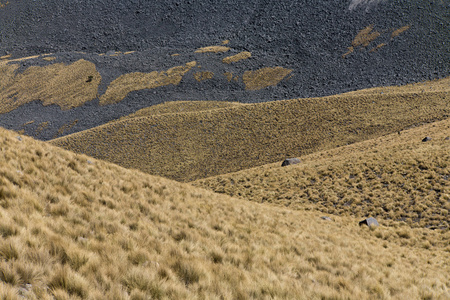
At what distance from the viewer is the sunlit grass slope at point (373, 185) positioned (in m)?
16.5

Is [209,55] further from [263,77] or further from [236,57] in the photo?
[263,77]

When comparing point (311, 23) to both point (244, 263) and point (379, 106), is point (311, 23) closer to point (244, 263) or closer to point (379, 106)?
point (379, 106)

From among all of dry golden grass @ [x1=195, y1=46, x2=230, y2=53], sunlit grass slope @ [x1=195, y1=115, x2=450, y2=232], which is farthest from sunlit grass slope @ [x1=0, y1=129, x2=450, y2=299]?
dry golden grass @ [x1=195, y1=46, x2=230, y2=53]

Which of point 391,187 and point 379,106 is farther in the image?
point 379,106

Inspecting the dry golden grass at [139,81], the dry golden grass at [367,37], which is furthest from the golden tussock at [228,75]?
the dry golden grass at [367,37]

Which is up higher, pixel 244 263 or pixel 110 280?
pixel 110 280

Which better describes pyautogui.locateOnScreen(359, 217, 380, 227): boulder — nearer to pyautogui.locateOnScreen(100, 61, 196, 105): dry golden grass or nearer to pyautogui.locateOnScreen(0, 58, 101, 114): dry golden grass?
pyautogui.locateOnScreen(100, 61, 196, 105): dry golden grass

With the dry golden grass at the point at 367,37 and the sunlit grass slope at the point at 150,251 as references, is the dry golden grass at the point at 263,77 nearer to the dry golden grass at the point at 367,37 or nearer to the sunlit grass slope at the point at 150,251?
the dry golden grass at the point at 367,37

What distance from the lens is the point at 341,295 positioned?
4.96 metres

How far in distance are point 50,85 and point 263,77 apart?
5337 cm

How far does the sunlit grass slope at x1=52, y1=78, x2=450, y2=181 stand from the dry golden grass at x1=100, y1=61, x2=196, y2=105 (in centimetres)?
1519

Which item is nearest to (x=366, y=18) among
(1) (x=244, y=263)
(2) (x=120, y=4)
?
(2) (x=120, y=4)

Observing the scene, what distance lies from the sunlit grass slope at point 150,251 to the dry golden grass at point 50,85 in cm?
6095

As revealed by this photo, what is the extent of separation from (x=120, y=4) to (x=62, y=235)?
117 meters
